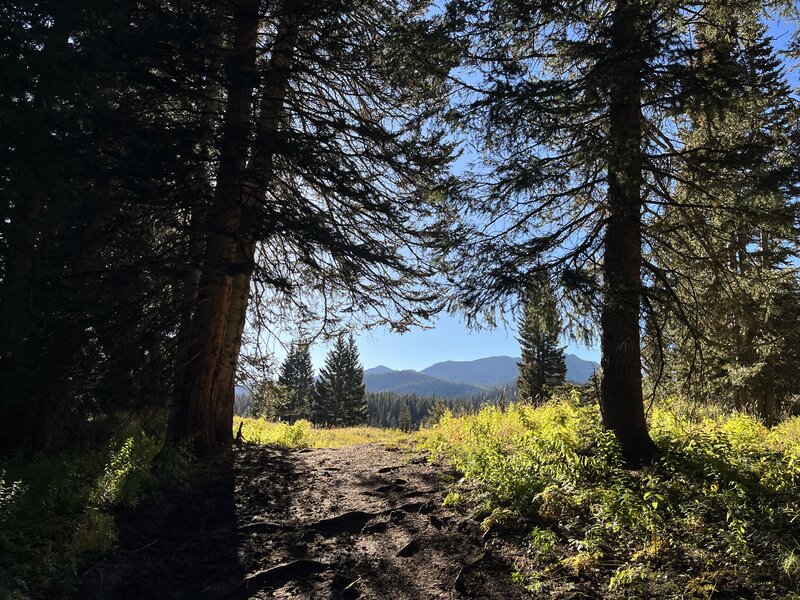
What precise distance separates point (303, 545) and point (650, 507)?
3.87 metres

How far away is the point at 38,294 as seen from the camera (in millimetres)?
7059

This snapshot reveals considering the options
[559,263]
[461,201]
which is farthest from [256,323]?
[559,263]

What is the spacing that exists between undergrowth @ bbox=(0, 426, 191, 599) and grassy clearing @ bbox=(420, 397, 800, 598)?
13.5 feet

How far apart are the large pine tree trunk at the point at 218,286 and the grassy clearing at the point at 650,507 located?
4995 mm

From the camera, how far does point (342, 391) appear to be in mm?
51500

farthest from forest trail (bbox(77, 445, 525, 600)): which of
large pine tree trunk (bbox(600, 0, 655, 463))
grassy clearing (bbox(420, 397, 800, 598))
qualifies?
large pine tree trunk (bbox(600, 0, 655, 463))

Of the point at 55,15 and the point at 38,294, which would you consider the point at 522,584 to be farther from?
the point at 55,15

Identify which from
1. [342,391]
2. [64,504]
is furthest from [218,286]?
[342,391]

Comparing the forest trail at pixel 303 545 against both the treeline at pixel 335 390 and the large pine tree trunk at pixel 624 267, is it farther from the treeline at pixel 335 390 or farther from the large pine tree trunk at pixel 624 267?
the treeline at pixel 335 390

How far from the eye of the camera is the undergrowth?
4022 mm

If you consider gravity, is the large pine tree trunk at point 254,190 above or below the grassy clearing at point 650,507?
above

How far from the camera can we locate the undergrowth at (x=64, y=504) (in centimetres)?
402

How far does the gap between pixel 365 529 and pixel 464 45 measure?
7.23 metres

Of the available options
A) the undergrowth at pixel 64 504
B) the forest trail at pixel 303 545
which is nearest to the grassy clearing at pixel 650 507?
the forest trail at pixel 303 545
